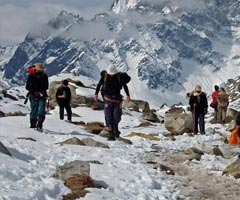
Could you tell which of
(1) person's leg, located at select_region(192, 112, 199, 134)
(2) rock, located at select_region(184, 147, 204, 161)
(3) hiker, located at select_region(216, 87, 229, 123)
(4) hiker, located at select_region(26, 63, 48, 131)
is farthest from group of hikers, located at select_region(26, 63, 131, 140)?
(3) hiker, located at select_region(216, 87, 229, 123)

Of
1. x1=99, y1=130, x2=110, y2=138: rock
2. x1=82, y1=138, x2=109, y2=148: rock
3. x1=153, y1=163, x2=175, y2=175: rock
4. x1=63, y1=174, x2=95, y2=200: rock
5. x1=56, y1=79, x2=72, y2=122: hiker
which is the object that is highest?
x1=56, y1=79, x2=72, y2=122: hiker

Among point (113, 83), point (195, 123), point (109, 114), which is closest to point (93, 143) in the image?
point (109, 114)

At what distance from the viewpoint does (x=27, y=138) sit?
16656mm

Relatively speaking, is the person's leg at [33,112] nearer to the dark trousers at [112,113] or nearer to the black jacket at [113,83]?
the dark trousers at [112,113]

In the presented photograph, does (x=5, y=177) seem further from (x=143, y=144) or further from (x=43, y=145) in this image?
(x=143, y=144)

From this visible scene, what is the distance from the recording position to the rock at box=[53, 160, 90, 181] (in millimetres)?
10766

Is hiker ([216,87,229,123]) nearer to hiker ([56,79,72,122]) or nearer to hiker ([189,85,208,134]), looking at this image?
hiker ([189,85,208,134])

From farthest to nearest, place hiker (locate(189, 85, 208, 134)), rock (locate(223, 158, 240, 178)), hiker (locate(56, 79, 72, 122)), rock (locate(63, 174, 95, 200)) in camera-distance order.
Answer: hiker (locate(56, 79, 72, 122)), hiker (locate(189, 85, 208, 134)), rock (locate(223, 158, 240, 178)), rock (locate(63, 174, 95, 200))

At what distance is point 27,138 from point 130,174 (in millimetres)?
5538

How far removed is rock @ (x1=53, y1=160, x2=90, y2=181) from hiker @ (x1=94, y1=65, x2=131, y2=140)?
24.8 feet

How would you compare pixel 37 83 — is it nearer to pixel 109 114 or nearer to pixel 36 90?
pixel 36 90

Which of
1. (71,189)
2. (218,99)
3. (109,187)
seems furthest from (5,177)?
(218,99)

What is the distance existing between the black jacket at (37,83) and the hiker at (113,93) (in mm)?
2034

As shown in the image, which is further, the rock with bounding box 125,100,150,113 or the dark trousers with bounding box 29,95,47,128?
the rock with bounding box 125,100,150,113
